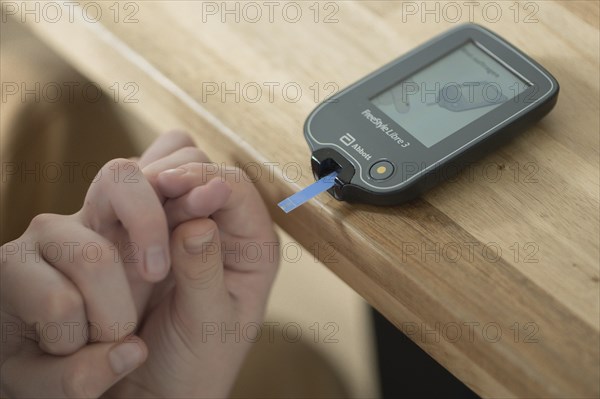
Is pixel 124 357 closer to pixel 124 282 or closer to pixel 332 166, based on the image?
pixel 124 282

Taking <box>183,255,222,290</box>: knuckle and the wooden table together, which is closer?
the wooden table

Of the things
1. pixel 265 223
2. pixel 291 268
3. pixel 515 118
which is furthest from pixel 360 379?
pixel 515 118

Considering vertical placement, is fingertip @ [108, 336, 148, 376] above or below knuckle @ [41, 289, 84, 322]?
below

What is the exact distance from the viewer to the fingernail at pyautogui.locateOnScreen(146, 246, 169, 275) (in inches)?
22.2

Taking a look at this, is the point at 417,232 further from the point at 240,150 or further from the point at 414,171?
the point at 240,150

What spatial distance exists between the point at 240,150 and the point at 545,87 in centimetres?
22

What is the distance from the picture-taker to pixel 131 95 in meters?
0.66

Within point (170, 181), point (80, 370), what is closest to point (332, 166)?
point (170, 181)

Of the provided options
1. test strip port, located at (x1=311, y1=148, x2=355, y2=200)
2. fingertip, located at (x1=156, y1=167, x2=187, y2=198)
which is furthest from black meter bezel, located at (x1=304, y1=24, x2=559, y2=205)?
fingertip, located at (x1=156, y1=167, x2=187, y2=198)

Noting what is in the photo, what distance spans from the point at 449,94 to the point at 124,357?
299 mm

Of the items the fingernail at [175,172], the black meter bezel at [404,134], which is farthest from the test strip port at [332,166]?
the fingernail at [175,172]

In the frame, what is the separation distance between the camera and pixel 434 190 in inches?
21.7

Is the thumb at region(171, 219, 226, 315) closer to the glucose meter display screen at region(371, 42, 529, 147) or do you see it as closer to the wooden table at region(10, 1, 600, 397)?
the wooden table at region(10, 1, 600, 397)

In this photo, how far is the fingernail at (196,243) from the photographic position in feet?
1.89
